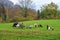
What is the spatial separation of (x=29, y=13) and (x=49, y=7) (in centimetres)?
688

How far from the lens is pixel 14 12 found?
61.2 meters

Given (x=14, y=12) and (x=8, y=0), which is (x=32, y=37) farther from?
(x=8, y=0)

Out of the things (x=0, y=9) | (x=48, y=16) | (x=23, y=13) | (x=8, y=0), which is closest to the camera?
(x=0, y=9)

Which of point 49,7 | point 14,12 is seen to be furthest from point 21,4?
point 49,7

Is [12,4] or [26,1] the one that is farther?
[12,4]

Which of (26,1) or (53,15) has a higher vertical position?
(26,1)

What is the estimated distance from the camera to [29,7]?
2559 inches

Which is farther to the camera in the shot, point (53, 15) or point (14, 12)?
point (14, 12)

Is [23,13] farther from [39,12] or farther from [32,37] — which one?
[32,37]

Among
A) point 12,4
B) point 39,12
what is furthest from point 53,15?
point 12,4

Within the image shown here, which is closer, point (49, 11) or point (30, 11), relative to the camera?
point (49, 11)

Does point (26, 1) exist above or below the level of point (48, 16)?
above

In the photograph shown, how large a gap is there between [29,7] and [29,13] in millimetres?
5347

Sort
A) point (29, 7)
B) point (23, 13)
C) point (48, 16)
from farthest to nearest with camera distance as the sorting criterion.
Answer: point (29, 7) < point (23, 13) < point (48, 16)
